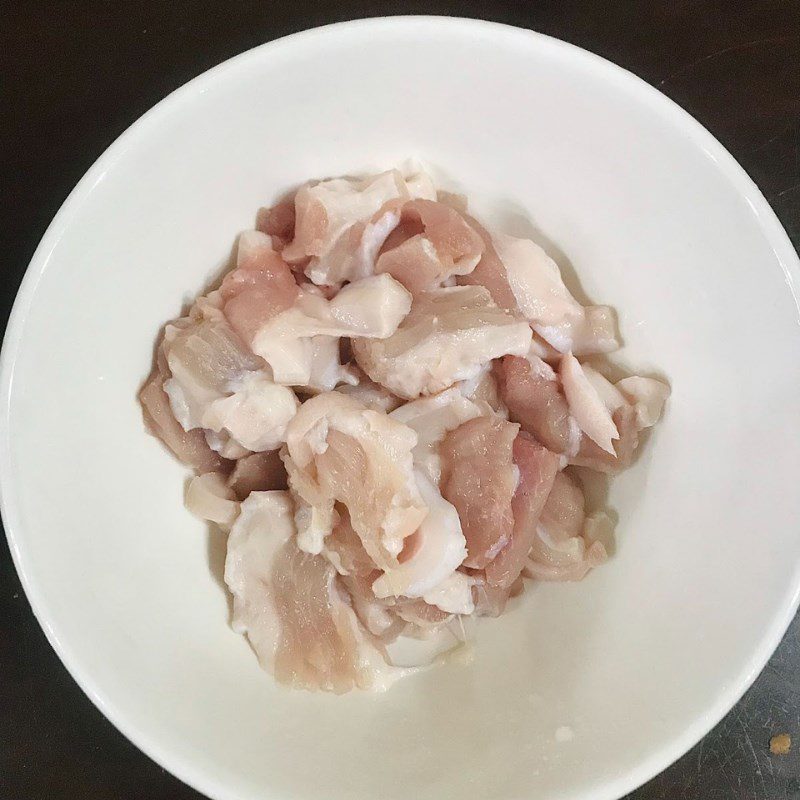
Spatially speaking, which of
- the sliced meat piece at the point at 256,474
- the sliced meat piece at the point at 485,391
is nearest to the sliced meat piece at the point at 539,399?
the sliced meat piece at the point at 485,391

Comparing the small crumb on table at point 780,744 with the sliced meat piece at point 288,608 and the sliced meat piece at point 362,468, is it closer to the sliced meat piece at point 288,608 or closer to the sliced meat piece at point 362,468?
the sliced meat piece at point 288,608

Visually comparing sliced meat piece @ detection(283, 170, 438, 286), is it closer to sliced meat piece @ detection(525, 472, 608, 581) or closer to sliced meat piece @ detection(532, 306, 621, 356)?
sliced meat piece @ detection(532, 306, 621, 356)

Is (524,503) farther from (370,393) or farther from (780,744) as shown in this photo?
(780,744)

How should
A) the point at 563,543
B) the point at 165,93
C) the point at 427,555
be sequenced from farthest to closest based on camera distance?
the point at 165,93 < the point at 563,543 < the point at 427,555

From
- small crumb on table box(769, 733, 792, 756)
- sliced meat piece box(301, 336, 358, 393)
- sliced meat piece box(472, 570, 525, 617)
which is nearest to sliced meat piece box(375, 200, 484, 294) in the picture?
sliced meat piece box(301, 336, 358, 393)

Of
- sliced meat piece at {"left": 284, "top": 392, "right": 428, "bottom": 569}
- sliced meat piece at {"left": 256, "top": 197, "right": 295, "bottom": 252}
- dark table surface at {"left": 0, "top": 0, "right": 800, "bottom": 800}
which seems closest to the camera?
sliced meat piece at {"left": 284, "top": 392, "right": 428, "bottom": 569}

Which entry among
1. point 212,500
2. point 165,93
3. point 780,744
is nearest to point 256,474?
point 212,500
